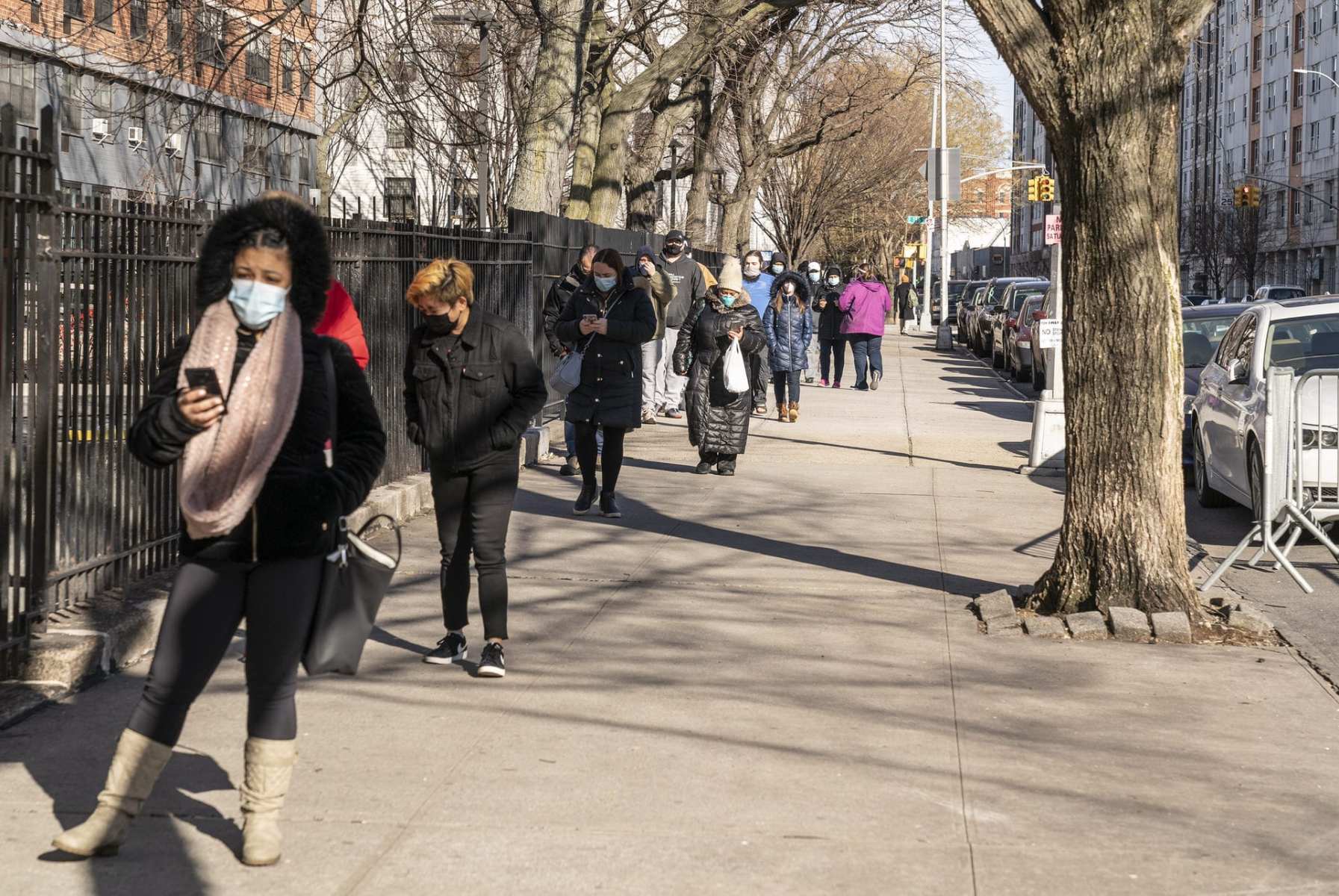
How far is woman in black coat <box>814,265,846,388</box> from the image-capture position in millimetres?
25959

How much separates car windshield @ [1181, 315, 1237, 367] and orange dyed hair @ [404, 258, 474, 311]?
11.0 metres

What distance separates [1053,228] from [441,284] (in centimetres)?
1319

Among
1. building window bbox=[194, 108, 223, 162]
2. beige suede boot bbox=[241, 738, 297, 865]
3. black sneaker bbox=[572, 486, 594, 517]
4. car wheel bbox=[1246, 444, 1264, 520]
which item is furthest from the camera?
building window bbox=[194, 108, 223, 162]

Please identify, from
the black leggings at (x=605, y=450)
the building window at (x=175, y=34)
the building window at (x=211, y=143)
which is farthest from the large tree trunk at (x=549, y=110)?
the building window at (x=211, y=143)

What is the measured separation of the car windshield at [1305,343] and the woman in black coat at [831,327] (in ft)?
43.6

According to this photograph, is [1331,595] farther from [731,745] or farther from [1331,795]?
[731,745]

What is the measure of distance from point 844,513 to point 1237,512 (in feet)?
10.4

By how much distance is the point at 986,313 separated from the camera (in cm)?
3912

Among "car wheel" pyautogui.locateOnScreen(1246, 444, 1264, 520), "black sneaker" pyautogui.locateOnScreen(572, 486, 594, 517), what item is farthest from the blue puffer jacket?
"car wheel" pyautogui.locateOnScreen(1246, 444, 1264, 520)

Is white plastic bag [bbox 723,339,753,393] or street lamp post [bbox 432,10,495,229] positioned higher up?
street lamp post [bbox 432,10,495,229]

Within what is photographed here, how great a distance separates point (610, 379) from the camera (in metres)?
11.2

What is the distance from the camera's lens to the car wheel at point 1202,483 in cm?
1290

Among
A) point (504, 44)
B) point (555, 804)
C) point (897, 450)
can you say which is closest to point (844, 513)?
point (897, 450)

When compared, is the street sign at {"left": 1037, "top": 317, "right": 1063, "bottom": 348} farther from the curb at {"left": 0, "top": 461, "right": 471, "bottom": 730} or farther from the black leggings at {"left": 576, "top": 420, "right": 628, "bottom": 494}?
the curb at {"left": 0, "top": 461, "right": 471, "bottom": 730}
